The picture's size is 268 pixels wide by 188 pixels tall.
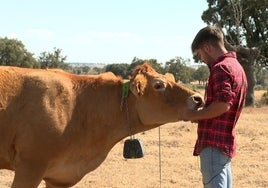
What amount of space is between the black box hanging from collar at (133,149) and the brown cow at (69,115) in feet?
0.47

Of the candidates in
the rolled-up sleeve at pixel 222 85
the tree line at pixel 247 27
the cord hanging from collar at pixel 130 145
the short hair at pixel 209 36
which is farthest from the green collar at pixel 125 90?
the tree line at pixel 247 27

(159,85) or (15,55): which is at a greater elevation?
(15,55)

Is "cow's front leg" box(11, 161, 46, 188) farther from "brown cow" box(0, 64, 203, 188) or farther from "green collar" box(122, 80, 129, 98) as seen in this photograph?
"green collar" box(122, 80, 129, 98)

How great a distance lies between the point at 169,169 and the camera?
10.5m

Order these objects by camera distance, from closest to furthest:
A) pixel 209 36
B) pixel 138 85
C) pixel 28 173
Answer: pixel 209 36
pixel 28 173
pixel 138 85

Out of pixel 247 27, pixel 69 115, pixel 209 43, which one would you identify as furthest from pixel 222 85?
pixel 247 27

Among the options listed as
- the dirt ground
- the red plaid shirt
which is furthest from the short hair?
the dirt ground

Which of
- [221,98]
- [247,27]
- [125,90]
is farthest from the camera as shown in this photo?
[247,27]

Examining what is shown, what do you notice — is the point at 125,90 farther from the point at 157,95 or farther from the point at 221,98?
the point at 221,98

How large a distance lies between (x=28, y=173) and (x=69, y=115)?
82cm

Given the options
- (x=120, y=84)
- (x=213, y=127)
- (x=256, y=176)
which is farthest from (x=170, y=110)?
(x=256, y=176)

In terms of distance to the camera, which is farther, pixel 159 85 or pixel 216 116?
pixel 159 85

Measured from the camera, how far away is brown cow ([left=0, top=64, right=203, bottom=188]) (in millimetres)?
5586

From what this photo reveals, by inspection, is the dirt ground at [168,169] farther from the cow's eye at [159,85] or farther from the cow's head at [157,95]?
the cow's eye at [159,85]
